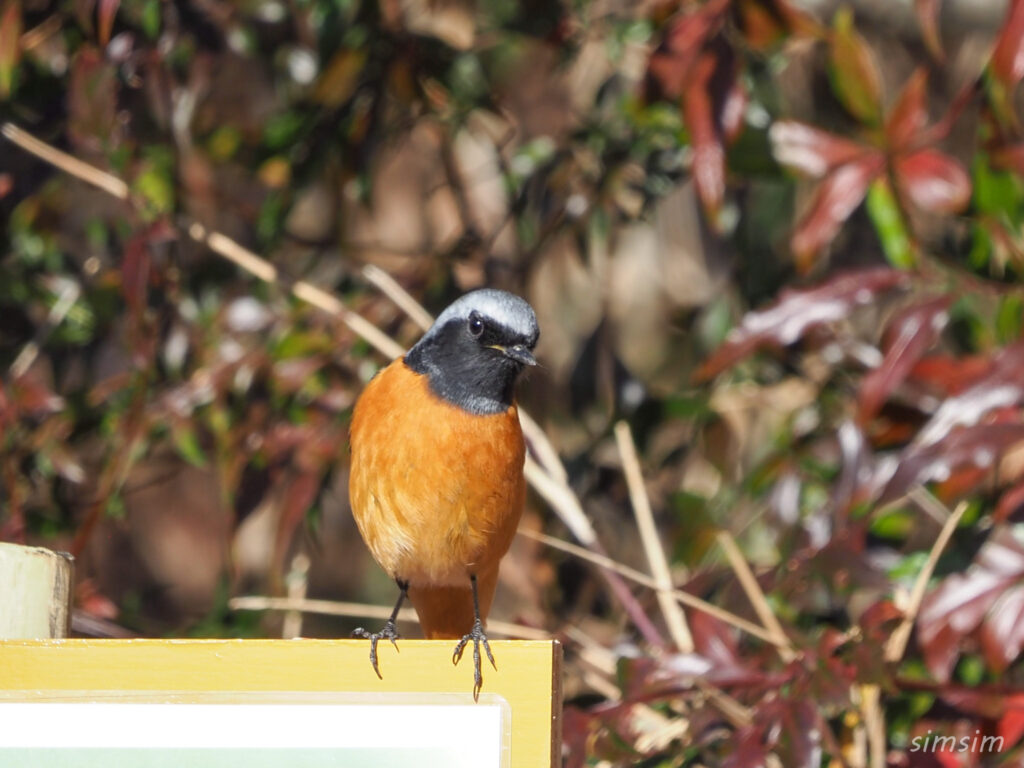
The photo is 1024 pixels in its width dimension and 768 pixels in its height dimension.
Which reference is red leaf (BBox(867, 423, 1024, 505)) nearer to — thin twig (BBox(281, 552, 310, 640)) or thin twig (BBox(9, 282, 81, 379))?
thin twig (BBox(281, 552, 310, 640))

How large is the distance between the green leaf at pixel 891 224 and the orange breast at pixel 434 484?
→ 110 centimetres

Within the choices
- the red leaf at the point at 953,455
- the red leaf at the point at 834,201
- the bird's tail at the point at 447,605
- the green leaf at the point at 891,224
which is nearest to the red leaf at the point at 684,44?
the red leaf at the point at 834,201

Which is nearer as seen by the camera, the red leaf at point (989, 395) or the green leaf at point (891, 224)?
the red leaf at point (989, 395)

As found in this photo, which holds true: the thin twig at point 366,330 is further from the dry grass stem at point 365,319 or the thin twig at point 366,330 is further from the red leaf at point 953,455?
the red leaf at point 953,455

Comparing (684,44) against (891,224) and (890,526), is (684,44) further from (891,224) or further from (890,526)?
(890,526)

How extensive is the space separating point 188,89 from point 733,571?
228 centimetres

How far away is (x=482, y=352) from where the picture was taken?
2.79 meters

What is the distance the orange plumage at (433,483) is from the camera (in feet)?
8.67

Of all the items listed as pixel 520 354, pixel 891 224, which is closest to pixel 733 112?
pixel 891 224

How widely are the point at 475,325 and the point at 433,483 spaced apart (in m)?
0.36

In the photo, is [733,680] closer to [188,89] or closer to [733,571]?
[733,571]

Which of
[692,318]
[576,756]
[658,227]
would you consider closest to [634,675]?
[576,756]

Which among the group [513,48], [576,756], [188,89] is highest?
[513,48]

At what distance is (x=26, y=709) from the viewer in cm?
172
